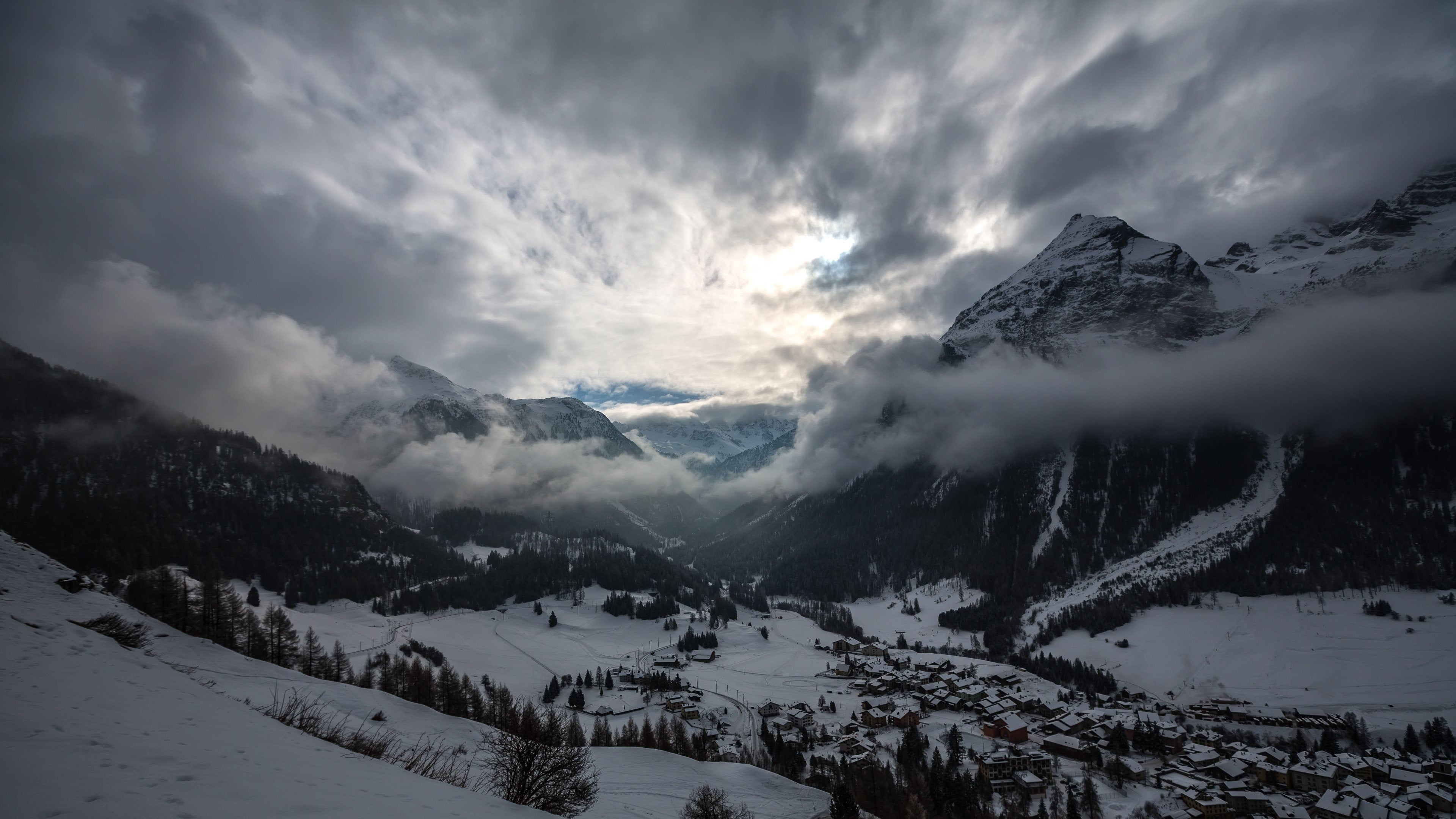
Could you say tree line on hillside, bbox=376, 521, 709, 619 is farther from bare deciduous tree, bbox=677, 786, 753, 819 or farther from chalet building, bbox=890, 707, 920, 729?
bare deciduous tree, bbox=677, 786, 753, 819

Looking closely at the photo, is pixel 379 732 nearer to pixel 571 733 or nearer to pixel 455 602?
pixel 571 733

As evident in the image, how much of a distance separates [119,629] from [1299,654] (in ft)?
423

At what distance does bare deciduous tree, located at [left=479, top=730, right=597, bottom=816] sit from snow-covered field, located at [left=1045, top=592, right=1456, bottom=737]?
3655 inches

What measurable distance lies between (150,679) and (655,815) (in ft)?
60.6

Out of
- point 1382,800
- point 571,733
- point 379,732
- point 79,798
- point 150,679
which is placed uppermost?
point 79,798

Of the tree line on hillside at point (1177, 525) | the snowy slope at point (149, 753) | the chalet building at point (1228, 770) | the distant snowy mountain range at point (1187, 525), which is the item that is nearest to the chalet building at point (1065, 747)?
the chalet building at point (1228, 770)

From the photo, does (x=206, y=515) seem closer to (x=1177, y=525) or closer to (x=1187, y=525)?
(x=1177, y=525)

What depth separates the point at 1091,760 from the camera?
52594mm

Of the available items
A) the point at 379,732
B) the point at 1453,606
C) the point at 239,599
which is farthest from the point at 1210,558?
the point at 239,599

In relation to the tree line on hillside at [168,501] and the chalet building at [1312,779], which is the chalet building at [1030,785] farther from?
the tree line on hillside at [168,501]

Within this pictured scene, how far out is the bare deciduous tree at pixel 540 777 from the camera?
1562 centimetres

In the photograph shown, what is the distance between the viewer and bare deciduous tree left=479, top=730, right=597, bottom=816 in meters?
15.6

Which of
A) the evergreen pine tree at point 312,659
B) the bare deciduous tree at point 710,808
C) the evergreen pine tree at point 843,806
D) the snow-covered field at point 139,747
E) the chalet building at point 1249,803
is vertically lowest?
the chalet building at point 1249,803

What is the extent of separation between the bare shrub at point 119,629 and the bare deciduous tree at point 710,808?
2130cm
